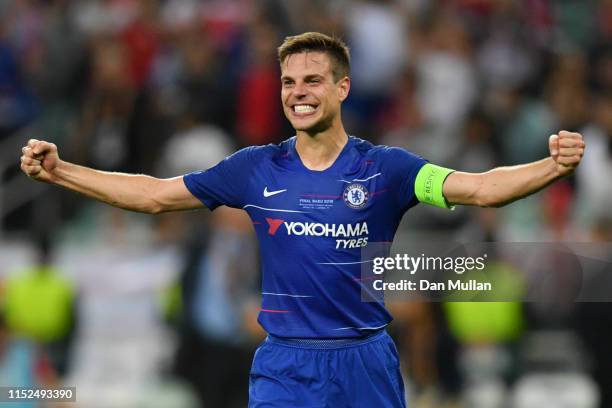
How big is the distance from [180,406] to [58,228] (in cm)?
267

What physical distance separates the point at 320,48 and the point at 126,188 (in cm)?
122

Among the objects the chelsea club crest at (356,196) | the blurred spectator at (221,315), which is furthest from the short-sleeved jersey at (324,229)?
the blurred spectator at (221,315)

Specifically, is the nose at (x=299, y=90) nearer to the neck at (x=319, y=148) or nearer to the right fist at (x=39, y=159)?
the neck at (x=319, y=148)

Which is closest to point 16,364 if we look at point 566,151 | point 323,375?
point 323,375

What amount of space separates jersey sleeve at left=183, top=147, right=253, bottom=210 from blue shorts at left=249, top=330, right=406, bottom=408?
0.75 metres

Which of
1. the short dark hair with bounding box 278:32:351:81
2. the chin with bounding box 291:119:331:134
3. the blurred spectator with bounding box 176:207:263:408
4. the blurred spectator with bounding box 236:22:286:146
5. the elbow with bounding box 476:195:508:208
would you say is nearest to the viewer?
the elbow with bounding box 476:195:508:208

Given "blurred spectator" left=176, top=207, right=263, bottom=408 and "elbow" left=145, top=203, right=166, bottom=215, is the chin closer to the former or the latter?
"elbow" left=145, top=203, right=166, bottom=215

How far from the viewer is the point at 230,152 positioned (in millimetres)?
12469

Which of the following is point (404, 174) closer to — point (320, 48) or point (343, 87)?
point (343, 87)

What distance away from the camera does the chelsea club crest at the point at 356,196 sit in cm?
638

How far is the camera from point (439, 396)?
34.7 feet

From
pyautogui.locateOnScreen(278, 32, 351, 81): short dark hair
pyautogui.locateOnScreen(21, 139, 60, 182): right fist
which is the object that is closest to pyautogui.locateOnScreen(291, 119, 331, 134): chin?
pyautogui.locateOnScreen(278, 32, 351, 81): short dark hair

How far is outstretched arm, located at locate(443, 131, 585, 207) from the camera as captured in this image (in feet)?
19.1

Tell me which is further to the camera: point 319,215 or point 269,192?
point 269,192
